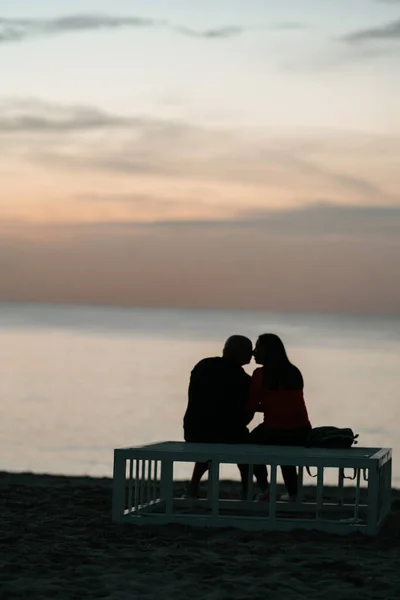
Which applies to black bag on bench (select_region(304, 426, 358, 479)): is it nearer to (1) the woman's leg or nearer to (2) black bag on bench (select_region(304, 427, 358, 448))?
(2) black bag on bench (select_region(304, 427, 358, 448))

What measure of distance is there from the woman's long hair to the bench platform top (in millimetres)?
571

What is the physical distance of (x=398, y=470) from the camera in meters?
16.1

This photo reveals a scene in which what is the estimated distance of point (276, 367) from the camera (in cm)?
975

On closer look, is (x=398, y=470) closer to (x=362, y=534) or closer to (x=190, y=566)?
(x=362, y=534)

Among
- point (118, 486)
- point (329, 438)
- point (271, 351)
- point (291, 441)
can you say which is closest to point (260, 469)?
point (291, 441)

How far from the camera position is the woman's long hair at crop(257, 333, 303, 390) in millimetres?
9680

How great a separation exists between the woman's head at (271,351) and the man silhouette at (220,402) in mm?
385

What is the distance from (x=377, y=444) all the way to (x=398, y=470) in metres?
2.97

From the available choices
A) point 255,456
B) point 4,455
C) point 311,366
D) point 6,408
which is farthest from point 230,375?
point 311,366

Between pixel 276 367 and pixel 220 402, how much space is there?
64 cm

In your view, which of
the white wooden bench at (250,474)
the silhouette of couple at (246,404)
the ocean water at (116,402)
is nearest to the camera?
the white wooden bench at (250,474)

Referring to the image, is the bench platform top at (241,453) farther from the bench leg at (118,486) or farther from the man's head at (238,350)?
the man's head at (238,350)

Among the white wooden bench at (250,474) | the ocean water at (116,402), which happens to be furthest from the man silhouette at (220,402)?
the ocean water at (116,402)

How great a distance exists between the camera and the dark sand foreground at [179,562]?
6738mm
